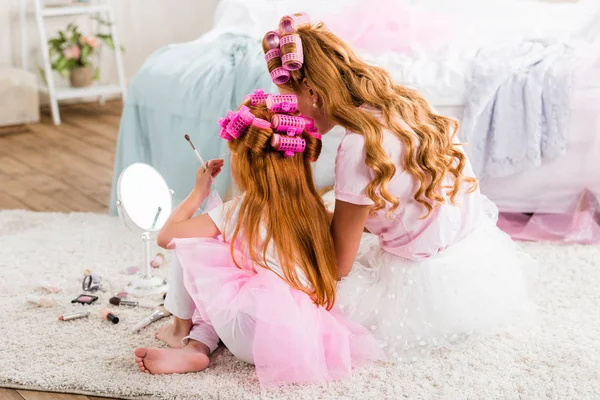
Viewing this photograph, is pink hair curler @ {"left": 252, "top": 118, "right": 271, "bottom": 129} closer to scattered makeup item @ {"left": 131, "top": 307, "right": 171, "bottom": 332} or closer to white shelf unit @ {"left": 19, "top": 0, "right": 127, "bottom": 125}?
scattered makeup item @ {"left": 131, "top": 307, "right": 171, "bottom": 332}

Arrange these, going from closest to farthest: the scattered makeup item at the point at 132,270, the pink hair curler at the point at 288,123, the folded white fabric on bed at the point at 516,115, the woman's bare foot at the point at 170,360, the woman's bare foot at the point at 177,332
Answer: the pink hair curler at the point at 288,123 → the woman's bare foot at the point at 170,360 → the woman's bare foot at the point at 177,332 → the scattered makeup item at the point at 132,270 → the folded white fabric on bed at the point at 516,115

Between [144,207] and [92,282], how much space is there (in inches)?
9.9

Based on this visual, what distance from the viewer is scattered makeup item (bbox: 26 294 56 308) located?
1991 millimetres

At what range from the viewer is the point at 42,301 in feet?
6.53

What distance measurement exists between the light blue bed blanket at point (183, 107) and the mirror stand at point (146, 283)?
50cm

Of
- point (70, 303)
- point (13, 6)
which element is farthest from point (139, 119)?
point (13, 6)

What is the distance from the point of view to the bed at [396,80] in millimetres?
2420

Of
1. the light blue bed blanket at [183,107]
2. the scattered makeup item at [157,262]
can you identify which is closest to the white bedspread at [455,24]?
the light blue bed blanket at [183,107]

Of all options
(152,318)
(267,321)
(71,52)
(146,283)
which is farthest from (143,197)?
(71,52)

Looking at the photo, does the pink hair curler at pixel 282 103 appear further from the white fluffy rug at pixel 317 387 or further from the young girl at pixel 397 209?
the white fluffy rug at pixel 317 387

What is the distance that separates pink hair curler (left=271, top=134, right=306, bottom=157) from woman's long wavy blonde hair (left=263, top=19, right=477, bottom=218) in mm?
98

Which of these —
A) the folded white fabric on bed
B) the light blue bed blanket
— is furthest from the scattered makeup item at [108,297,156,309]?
the folded white fabric on bed

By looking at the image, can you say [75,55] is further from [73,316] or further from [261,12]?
[73,316]

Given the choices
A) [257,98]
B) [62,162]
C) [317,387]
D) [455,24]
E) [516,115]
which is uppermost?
[257,98]
